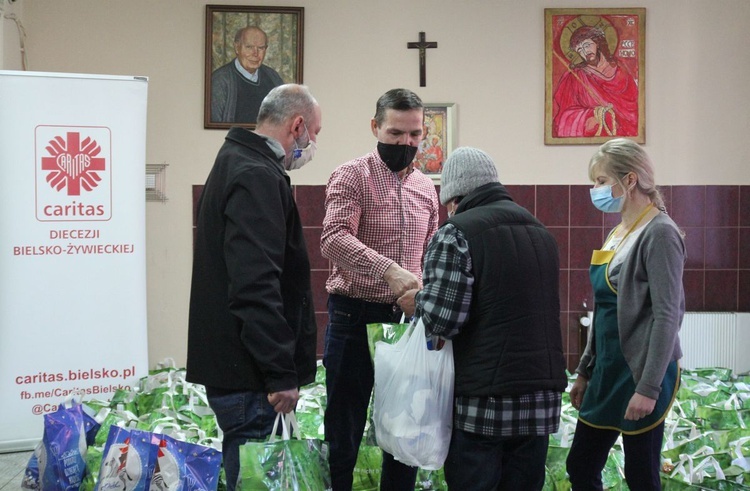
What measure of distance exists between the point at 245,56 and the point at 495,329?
3.86 meters

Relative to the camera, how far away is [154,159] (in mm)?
5656

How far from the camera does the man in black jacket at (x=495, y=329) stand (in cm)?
226

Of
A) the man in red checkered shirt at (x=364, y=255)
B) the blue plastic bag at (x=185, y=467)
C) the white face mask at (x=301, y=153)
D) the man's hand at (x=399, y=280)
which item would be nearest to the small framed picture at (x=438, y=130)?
the man in red checkered shirt at (x=364, y=255)

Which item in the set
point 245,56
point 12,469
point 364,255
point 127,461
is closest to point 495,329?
point 364,255

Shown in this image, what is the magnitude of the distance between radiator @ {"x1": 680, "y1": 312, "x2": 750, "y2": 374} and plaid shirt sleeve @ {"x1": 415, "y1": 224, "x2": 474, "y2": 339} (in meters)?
3.85

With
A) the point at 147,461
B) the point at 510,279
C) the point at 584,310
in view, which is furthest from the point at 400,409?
the point at 584,310

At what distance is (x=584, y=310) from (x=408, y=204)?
3.04 m

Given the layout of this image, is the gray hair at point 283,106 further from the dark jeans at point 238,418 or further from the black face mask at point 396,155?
the dark jeans at point 238,418

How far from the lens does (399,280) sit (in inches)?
109

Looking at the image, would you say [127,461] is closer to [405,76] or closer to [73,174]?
[73,174]

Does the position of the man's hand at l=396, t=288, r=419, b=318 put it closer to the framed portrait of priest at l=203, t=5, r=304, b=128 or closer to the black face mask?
the black face mask

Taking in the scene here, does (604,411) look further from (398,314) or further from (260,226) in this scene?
(260,226)

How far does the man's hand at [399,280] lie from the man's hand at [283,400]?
65cm

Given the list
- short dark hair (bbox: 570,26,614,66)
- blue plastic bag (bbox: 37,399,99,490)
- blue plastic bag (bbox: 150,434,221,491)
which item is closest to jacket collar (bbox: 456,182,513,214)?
blue plastic bag (bbox: 150,434,221,491)
